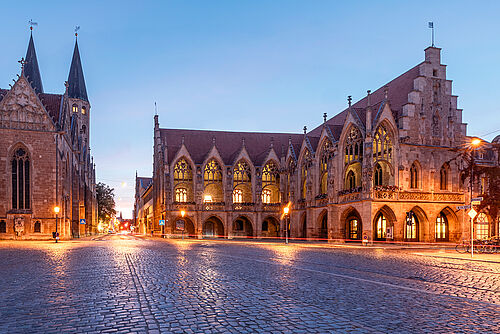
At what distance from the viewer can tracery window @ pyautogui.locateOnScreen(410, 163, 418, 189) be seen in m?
39.4

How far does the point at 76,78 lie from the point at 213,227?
1760 inches

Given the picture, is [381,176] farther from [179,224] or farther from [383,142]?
[179,224]

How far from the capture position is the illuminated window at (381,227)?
4064cm

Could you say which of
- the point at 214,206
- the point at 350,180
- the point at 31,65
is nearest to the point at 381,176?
the point at 350,180

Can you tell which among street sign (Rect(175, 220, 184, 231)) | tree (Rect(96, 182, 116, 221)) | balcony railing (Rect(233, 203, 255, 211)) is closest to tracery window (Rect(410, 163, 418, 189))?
balcony railing (Rect(233, 203, 255, 211))

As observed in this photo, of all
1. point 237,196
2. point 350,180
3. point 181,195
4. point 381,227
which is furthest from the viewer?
point 237,196

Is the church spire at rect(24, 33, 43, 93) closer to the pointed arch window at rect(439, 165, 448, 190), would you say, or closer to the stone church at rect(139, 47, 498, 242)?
the stone church at rect(139, 47, 498, 242)

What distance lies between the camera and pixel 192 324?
23.2 feet

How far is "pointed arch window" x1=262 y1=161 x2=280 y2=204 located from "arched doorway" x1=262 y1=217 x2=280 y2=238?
8.01ft

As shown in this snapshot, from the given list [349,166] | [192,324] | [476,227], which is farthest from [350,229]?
[192,324]

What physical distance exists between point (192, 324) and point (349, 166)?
124 ft

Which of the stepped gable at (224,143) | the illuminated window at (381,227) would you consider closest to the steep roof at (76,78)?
the stepped gable at (224,143)

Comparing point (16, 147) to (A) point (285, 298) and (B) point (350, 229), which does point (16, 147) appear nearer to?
(B) point (350, 229)

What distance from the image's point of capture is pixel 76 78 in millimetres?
86625
